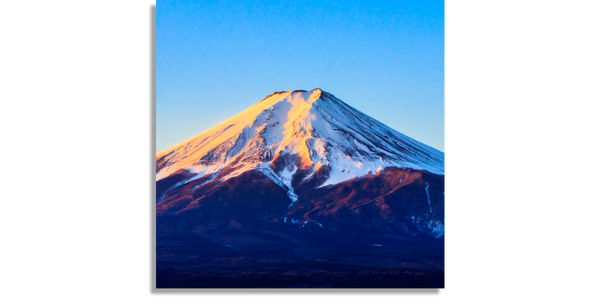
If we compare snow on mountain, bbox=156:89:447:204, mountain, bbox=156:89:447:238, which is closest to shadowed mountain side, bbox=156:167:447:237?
mountain, bbox=156:89:447:238

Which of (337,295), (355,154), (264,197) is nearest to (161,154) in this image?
(264,197)

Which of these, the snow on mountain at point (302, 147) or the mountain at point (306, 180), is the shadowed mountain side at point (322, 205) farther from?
the snow on mountain at point (302, 147)

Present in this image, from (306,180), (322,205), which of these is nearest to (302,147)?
(306,180)

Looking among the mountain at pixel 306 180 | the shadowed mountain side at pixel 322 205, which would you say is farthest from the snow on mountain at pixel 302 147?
the shadowed mountain side at pixel 322 205

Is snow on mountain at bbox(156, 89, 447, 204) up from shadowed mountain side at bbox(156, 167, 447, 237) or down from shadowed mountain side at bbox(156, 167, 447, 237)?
up

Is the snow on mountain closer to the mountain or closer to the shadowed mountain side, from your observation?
the mountain

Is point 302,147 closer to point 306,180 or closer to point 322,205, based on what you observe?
point 306,180
